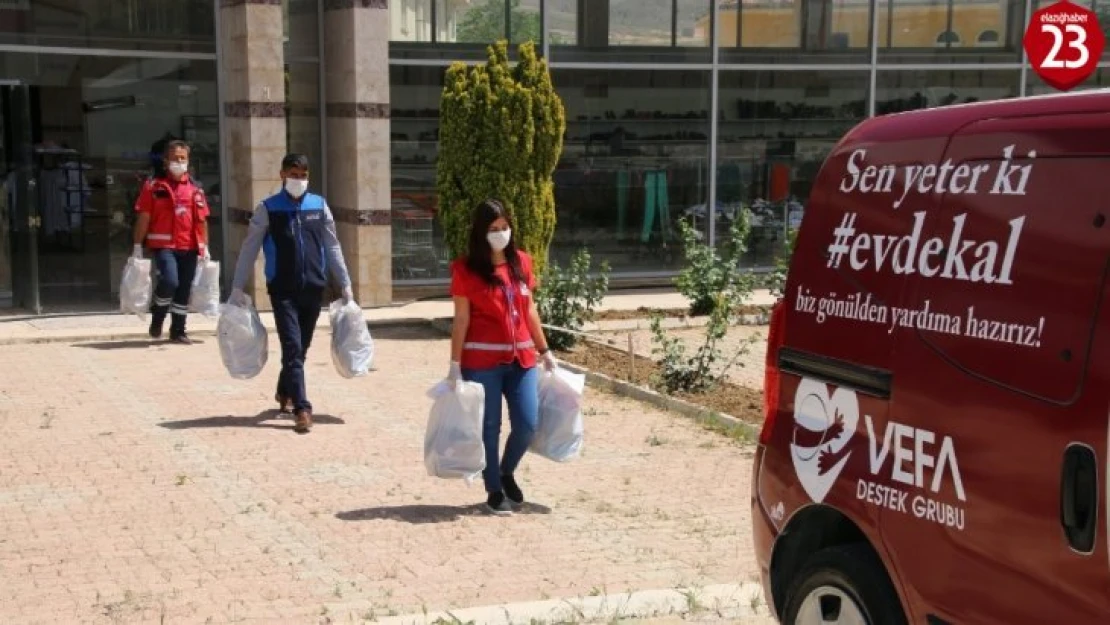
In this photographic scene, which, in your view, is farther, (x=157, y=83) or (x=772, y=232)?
(x=772, y=232)

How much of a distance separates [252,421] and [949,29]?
12337 mm

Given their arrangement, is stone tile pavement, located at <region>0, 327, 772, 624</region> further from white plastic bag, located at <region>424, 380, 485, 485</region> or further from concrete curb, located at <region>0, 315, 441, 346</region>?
concrete curb, located at <region>0, 315, 441, 346</region>

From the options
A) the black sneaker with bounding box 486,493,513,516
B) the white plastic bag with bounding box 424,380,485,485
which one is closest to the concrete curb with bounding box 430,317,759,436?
the black sneaker with bounding box 486,493,513,516

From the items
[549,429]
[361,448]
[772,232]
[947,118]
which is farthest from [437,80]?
[947,118]

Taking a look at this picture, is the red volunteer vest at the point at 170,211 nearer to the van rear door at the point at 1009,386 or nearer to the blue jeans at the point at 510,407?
the blue jeans at the point at 510,407

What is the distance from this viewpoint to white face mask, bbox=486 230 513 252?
7.89 metres

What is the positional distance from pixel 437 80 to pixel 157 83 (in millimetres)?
3109

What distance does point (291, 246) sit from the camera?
9.91 m

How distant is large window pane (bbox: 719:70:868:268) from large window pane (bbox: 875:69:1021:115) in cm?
35

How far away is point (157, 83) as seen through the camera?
16.3m

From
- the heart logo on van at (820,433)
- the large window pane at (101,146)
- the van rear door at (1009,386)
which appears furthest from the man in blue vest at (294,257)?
the large window pane at (101,146)

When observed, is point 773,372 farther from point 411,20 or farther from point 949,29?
point 949,29

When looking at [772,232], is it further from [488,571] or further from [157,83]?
[488,571]

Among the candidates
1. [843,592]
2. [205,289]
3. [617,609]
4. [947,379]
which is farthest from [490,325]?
[205,289]
